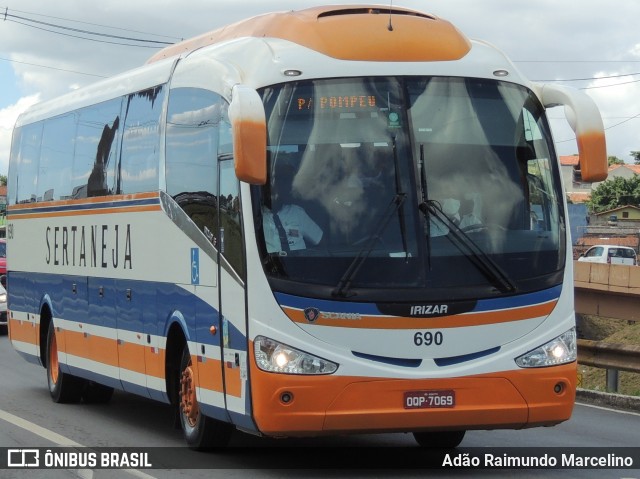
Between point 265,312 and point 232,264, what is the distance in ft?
2.28

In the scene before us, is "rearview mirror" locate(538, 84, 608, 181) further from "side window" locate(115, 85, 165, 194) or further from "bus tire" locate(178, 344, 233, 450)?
"side window" locate(115, 85, 165, 194)

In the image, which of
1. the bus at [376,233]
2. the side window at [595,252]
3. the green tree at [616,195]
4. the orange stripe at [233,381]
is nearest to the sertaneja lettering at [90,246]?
→ the bus at [376,233]

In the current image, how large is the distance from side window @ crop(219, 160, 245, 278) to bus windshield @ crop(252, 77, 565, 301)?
0.27m

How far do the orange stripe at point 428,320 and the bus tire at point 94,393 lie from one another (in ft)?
23.1

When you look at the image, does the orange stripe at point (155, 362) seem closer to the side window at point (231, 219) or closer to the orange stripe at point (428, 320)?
the side window at point (231, 219)

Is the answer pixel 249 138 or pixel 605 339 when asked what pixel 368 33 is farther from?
pixel 605 339

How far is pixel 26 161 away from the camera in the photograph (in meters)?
18.1

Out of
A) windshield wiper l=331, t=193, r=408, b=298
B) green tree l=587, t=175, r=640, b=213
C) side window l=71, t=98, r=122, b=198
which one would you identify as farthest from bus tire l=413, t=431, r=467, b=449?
green tree l=587, t=175, r=640, b=213

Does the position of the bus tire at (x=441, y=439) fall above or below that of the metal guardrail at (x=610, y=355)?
above

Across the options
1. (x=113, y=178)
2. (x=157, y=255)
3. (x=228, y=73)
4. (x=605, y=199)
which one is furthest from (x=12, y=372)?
(x=605, y=199)

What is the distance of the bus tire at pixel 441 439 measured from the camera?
1204 cm

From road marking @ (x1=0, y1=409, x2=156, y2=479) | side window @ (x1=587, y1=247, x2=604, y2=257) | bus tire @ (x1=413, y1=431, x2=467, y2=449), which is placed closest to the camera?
road marking @ (x1=0, y1=409, x2=156, y2=479)

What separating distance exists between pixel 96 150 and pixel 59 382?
301 centimetres

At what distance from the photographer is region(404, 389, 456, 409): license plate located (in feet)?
32.5
